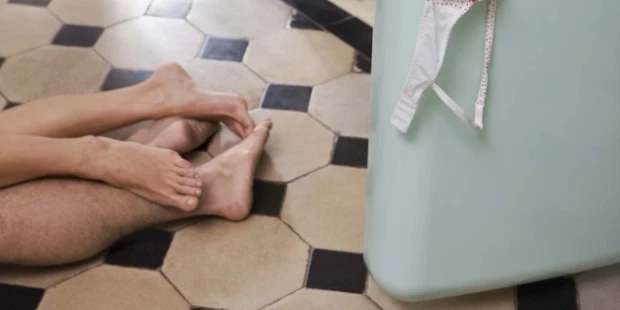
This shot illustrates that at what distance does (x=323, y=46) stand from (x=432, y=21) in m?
0.90

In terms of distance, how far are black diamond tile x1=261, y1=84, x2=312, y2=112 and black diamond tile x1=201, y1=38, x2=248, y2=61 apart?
0.14 m

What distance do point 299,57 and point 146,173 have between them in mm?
551

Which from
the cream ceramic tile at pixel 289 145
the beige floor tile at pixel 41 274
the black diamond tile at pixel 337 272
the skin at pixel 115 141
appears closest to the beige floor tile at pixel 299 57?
the cream ceramic tile at pixel 289 145

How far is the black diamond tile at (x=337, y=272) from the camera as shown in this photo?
100cm

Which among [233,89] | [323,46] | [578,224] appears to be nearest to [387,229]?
[578,224]

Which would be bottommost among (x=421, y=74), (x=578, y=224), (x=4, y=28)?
(x=4, y=28)

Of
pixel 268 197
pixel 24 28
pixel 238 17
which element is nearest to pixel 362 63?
pixel 238 17

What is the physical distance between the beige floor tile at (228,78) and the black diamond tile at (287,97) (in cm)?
2

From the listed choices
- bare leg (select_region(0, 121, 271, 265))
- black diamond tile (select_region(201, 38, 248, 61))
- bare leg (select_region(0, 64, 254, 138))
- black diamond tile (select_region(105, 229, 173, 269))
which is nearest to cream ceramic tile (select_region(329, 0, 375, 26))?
black diamond tile (select_region(201, 38, 248, 61))

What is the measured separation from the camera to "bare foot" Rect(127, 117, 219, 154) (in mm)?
1138

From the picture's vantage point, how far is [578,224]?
0.85m

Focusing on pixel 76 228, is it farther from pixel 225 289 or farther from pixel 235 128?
pixel 235 128

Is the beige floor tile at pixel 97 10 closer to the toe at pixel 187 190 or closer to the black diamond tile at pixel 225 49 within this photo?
the black diamond tile at pixel 225 49

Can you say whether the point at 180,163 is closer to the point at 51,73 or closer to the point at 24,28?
the point at 51,73
